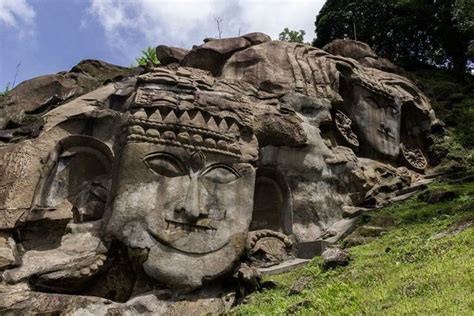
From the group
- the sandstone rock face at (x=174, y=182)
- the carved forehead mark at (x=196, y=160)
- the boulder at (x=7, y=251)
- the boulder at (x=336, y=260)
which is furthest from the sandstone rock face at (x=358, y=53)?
the boulder at (x=7, y=251)

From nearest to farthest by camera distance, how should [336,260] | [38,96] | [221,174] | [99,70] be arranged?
[336,260] → [221,174] → [38,96] → [99,70]

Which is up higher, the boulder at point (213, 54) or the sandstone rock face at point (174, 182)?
the boulder at point (213, 54)

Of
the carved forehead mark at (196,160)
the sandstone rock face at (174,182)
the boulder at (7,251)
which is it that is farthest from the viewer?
the carved forehead mark at (196,160)

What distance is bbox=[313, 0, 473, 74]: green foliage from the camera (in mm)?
22438

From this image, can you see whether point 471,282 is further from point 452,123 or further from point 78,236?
point 452,123

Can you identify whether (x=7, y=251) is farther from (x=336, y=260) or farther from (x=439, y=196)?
(x=439, y=196)

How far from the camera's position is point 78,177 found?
9602 mm

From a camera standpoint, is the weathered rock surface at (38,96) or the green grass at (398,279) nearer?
the green grass at (398,279)

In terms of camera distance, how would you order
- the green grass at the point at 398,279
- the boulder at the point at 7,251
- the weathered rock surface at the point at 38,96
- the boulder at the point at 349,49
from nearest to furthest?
the green grass at the point at 398,279, the boulder at the point at 7,251, the weathered rock surface at the point at 38,96, the boulder at the point at 349,49

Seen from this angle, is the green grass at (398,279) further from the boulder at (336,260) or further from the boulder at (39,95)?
the boulder at (39,95)

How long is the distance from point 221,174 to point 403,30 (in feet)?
56.2

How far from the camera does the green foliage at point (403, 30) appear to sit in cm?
2244

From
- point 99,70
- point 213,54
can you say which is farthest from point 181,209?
point 99,70

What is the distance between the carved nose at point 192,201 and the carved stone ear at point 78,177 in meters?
1.56
